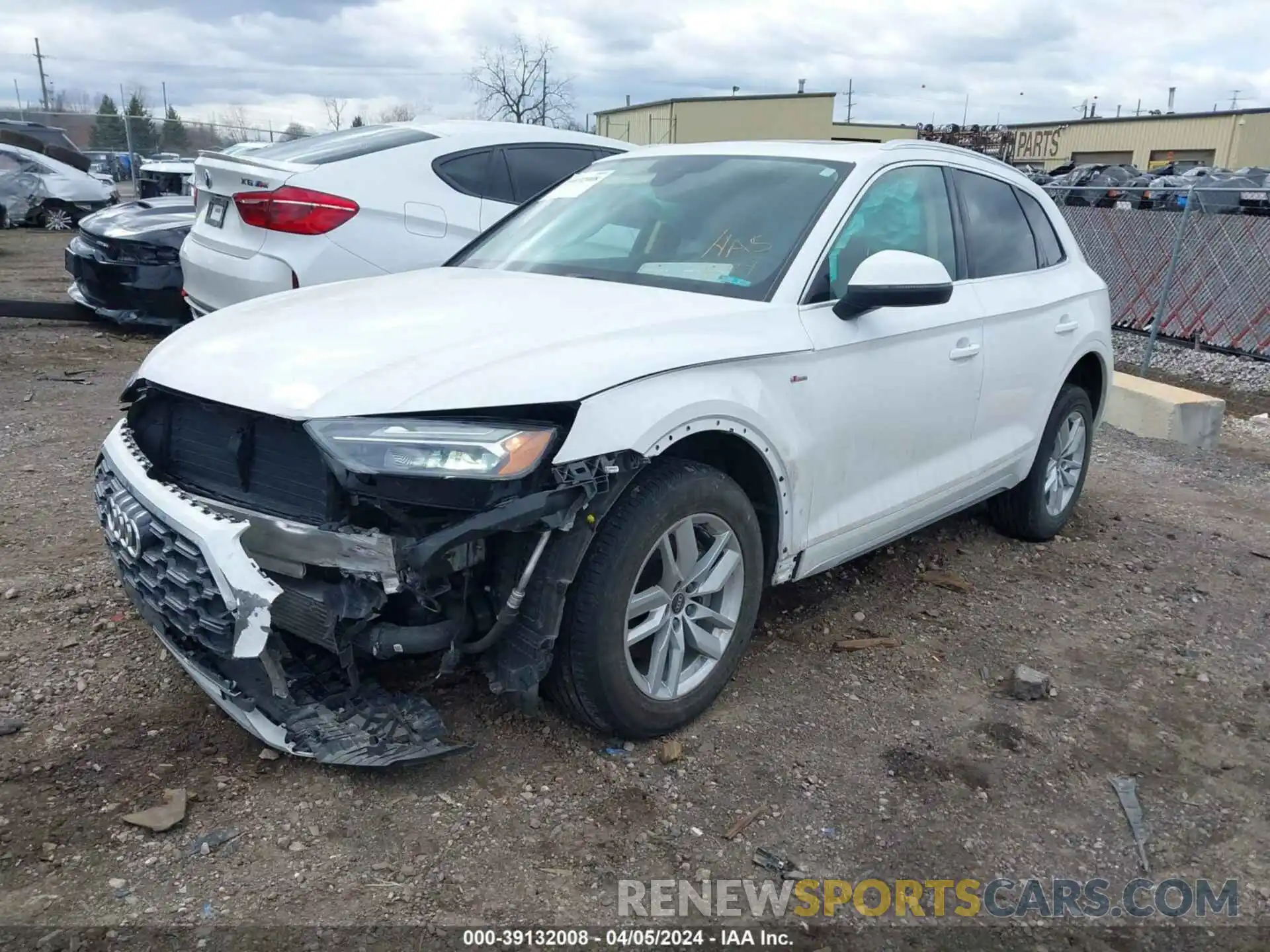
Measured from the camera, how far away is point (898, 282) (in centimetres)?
321

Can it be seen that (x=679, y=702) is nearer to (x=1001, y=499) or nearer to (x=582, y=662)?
(x=582, y=662)

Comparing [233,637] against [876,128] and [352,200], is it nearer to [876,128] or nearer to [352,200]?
[352,200]

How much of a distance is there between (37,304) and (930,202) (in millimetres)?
7622

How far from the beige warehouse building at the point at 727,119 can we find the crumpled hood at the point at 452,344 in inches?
1599

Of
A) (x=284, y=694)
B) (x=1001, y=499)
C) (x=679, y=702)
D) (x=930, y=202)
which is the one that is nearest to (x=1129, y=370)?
(x=1001, y=499)

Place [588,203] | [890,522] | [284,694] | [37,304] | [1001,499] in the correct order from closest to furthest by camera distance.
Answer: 1. [284,694]
2. [890,522]
3. [588,203]
4. [1001,499]
5. [37,304]

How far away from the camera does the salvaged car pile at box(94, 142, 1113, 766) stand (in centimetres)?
251

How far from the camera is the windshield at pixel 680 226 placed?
341cm

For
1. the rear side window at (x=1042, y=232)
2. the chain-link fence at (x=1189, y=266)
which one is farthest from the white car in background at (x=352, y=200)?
the chain-link fence at (x=1189, y=266)

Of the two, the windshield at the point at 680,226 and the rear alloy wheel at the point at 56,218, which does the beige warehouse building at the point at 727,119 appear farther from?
the windshield at the point at 680,226

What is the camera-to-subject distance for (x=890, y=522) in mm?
3770

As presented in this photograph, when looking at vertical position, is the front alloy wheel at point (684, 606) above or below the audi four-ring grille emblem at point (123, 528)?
below

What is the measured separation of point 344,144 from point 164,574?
431 centimetres

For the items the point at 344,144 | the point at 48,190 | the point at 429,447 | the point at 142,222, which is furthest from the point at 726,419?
the point at 48,190
